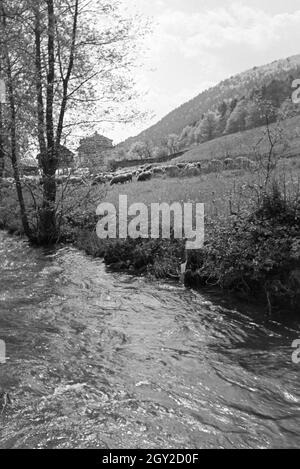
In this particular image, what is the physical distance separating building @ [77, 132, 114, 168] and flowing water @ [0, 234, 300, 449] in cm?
751

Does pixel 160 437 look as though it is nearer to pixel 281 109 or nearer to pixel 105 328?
pixel 105 328

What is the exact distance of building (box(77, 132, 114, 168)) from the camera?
17672 mm

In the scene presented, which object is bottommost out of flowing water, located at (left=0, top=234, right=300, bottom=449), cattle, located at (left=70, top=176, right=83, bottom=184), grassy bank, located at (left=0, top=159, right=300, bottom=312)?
flowing water, located at (left=0, top=234, right=300, bottom=449)

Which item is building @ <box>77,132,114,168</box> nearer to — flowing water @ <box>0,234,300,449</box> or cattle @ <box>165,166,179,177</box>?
flowing water @ <box>0,234,300,449</box>

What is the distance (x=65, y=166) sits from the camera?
18.0m

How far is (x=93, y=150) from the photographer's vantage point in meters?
17.9

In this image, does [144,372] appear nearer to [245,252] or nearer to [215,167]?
[245,252]

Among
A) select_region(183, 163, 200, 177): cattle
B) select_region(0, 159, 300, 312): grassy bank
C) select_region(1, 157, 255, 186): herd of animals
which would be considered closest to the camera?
select_region(0, 159, 300, 312): grassy bank

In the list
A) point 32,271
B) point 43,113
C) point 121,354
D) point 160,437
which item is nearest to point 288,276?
point 121,354

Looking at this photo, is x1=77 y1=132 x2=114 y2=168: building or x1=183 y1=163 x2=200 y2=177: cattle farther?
x1=183 y1=163 x2=200 y2=177: cattle

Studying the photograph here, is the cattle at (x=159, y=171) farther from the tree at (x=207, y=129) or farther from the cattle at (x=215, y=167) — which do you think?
the tree at (x=207, y=129)

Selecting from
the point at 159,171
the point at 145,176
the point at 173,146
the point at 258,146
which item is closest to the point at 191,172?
the point at 145,176

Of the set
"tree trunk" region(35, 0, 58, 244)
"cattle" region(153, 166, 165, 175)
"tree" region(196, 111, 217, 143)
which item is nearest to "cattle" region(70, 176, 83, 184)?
"tree trunk" region(35, 0, 58, 244)
